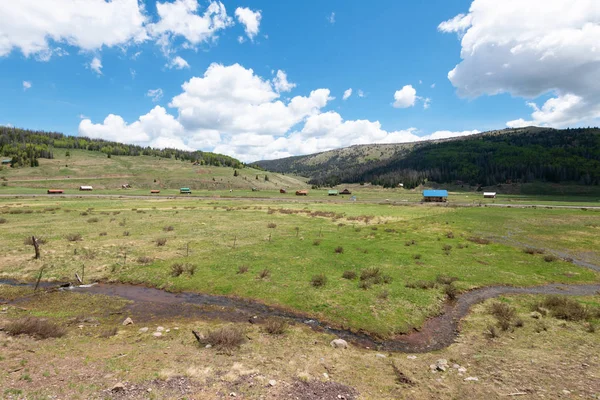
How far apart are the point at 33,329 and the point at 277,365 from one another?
1025 centimetres

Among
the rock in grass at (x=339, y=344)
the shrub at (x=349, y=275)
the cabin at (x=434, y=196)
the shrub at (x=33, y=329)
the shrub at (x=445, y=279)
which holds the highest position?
the cabin at (x=434, y=196)

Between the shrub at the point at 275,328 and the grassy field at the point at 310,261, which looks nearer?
the shrub at the point at 275,328

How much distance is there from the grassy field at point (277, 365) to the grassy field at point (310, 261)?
3.29m

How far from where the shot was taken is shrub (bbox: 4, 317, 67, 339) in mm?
10943

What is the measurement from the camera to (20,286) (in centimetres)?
1747

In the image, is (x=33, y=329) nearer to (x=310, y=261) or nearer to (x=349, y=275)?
(x=349, y=275)

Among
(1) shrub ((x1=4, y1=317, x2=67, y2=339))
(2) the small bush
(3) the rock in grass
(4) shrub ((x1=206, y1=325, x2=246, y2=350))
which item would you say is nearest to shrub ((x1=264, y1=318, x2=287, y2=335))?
(4) shrub ((x1=206, y1=325, x2=246, y2=350))

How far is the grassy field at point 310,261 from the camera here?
53.2 feet

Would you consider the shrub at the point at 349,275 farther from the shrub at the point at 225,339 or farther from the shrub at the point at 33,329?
the shrub at the point at 33,329

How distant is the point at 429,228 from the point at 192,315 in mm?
37189

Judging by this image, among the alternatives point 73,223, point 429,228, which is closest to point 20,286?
point 73,223

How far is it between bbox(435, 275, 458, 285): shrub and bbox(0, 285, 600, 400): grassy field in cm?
Result: 540

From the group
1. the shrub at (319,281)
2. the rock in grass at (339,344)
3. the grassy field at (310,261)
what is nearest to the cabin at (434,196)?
the grassy field at (310,261)

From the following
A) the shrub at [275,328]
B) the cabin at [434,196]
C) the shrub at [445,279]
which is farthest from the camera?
the cabin at [434,196]
